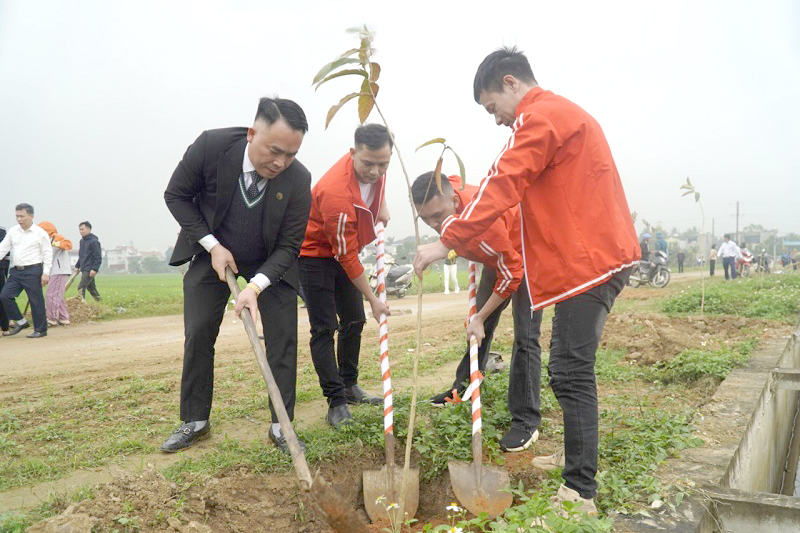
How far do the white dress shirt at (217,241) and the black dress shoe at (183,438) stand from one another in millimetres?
1032

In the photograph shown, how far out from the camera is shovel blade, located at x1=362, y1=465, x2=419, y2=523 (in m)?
3.19

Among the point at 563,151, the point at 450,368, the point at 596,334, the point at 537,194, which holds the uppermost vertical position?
the point at 563,151

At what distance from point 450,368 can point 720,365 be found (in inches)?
95.7

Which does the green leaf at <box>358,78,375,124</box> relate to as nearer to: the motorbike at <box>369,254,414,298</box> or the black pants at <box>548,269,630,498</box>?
the black pants at <box>548,269,630,498</box>

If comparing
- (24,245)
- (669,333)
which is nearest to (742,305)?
(669,333)

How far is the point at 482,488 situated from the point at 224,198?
7.07 feet

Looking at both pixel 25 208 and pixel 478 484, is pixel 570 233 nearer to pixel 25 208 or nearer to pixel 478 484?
pixel 478 484

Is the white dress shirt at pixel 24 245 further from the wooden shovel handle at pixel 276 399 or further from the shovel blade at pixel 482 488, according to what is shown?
the shovel blade at pixel 482 488

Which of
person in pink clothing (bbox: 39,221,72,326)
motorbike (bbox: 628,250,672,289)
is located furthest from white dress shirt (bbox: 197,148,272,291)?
motorbike (bbox: 628,250,672,289)

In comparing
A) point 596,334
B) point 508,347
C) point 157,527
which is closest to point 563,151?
point 596,334

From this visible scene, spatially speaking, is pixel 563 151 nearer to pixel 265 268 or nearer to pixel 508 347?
pixel 265 268

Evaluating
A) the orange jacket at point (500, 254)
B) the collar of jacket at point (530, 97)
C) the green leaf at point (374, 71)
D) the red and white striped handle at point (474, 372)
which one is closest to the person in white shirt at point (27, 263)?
the red and white striped handle at point (474, 372)

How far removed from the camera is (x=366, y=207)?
13.0ft

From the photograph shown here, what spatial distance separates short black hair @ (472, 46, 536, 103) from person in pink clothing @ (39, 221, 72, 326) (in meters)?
9.53
